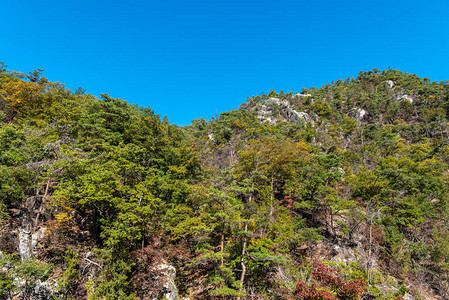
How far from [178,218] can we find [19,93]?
68.3 ft

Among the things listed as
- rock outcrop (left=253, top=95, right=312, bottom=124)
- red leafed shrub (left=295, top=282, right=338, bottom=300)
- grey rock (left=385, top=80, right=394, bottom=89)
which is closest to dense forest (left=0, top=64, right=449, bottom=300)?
red leafed shrub (left=295, top=282, right=338, bottom=300)

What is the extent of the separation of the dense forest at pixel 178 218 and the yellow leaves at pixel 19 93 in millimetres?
101

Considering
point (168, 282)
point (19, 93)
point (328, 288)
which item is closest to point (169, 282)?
point (168, 282)

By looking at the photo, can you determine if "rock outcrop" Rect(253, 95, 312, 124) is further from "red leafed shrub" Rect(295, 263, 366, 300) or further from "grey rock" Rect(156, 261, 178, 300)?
"grey rock" Rect(156, 261, 178, 300)

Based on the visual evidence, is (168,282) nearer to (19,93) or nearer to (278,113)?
(19,93)

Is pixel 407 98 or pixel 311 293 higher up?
pixel 407 98

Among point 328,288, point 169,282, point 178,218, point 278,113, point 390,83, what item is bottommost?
point 169,282

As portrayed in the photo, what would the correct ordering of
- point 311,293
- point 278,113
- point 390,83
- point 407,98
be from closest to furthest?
point 311,293 < point 407,98 < point 278,113 < point 390,83

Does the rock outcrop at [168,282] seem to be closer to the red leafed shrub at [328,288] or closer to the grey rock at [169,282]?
the grey rock at [169,282]

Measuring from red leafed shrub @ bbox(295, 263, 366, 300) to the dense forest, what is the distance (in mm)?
55

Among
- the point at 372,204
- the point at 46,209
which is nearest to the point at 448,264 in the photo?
the point at 372,204

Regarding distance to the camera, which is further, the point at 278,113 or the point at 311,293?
the point at 278,113

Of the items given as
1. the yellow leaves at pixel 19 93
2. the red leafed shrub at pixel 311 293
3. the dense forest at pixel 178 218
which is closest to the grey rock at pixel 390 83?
the dense forest at pixel 178 218

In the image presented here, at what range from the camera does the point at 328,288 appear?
898 cm
